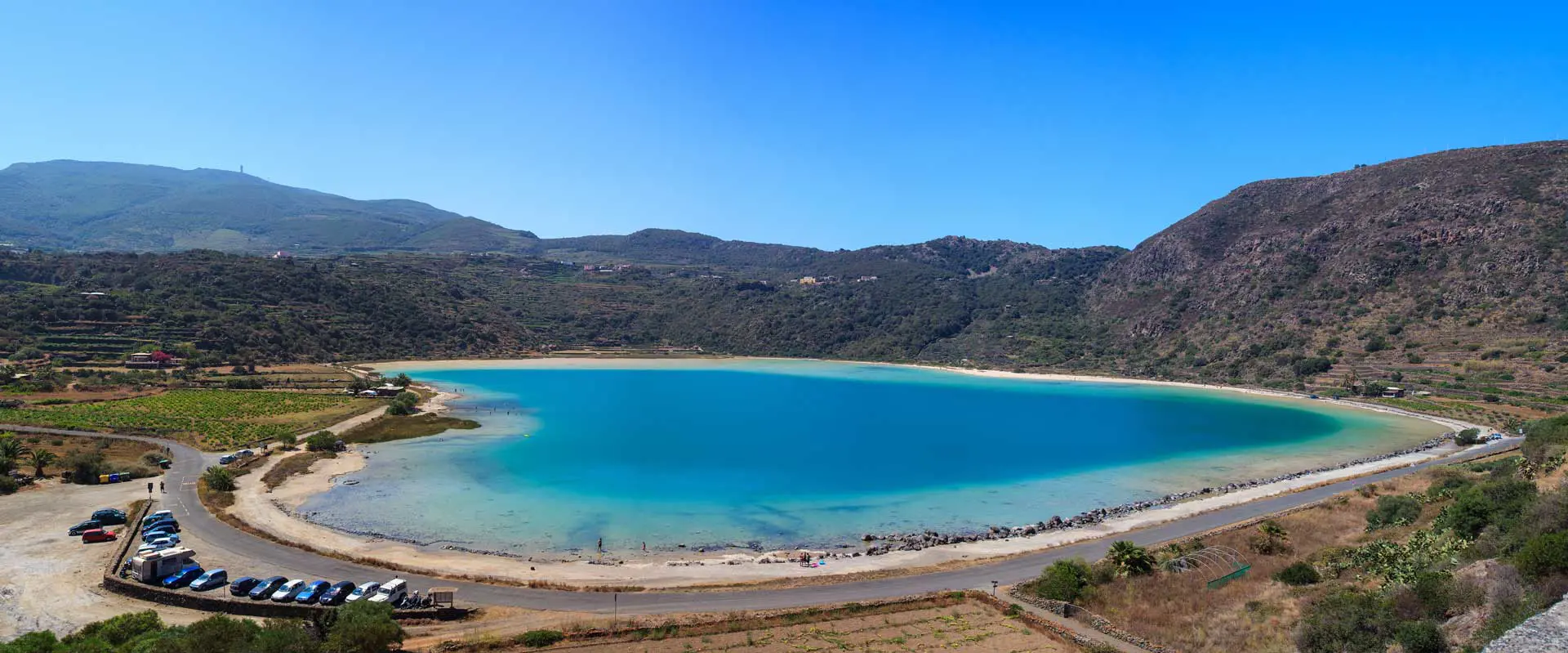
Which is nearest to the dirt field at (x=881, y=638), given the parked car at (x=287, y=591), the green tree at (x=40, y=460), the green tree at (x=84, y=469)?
the parked car at (x=287, y=591)

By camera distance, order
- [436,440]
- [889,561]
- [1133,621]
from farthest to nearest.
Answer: [436,440] < [889,561] < [1133,621]

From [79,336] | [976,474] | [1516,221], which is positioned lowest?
[976,474]

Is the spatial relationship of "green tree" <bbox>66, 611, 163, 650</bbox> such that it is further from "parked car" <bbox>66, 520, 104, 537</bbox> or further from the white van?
"parked car" <bbox>66, 520, 104, 537</bbox>

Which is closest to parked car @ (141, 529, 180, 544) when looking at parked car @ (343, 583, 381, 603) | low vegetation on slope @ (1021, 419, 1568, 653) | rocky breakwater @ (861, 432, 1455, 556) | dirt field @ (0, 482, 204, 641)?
dirt field @ (0, 482, 204, 641)

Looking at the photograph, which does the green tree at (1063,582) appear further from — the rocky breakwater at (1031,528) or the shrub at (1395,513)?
the shrub at (1395,513)

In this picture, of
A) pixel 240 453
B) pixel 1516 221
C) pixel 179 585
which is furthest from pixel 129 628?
pixel 1516 221

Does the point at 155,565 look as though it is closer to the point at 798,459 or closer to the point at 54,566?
the point at 54,566

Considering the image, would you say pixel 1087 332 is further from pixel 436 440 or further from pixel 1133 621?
pixel 1133 621
